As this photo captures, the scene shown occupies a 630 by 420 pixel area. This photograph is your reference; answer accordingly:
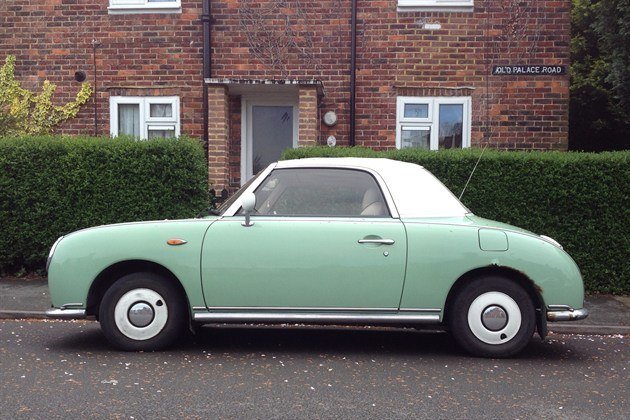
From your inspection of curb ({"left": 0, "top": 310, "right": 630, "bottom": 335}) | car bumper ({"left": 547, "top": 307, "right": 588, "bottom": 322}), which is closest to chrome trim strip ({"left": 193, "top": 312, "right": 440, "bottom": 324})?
car bumper ({"left": 547, "top": 307, "right": 588, "bottom": 322})

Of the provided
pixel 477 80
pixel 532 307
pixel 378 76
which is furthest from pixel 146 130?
pixel 532 307

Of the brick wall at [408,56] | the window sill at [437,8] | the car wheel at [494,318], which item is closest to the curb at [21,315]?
the car wheel at [494,318]

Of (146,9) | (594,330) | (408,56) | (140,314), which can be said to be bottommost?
(594,330)

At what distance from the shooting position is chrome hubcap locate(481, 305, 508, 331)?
5.55 meters

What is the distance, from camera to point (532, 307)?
18.2ft

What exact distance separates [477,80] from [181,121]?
4919 millimetres

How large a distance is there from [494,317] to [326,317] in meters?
1.27

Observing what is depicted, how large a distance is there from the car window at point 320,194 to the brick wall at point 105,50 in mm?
6683

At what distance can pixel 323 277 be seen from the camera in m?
5.52

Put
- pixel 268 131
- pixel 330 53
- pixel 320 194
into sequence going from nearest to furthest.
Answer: pixel 320 194 → pixel 330 53 → pixel 268 131

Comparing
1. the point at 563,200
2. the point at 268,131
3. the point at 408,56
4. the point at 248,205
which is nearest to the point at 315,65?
the point at 268,131

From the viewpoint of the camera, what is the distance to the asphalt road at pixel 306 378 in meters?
4.31

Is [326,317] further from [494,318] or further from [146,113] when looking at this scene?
[146,113]

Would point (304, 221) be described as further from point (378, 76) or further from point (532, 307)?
point (378, 76)
